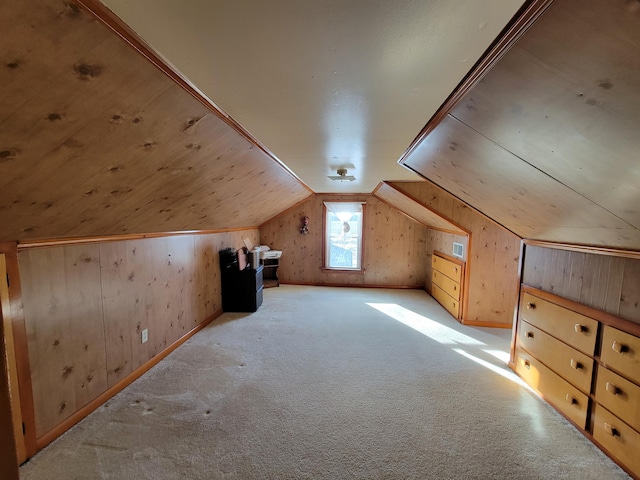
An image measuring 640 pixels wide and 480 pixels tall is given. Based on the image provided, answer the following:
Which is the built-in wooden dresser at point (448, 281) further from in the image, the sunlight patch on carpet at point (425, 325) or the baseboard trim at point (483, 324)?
the sunlight patch on carpet at point (425, 325)

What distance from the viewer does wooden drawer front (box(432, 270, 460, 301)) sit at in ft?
12.7

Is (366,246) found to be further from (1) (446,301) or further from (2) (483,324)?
(2) (483,324)

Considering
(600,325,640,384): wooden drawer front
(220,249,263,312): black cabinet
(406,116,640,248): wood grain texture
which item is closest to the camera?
(406,116,640,248): wood grain texture

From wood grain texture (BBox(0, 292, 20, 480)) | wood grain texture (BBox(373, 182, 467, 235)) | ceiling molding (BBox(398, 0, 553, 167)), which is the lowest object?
wood grain texture (BBox(0, 292, 20, 480))

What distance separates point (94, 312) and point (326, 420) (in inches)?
74.2

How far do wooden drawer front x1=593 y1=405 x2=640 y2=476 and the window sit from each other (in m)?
4.02

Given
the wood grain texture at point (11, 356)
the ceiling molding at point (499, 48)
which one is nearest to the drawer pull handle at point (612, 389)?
the ceiling molding at point (499, 48)

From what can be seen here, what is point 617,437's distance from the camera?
1.58 meters

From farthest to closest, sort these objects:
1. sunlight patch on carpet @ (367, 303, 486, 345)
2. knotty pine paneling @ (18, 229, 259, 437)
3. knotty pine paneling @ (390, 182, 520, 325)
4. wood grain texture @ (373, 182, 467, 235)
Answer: wood grain texture @ (373, 182, 467, 235)
knotty pine paneling @ (390, 182, 520, 325)
sunlight patch on carpet @ (367, 303, 486, 345)
knotty pine paneling @ (18, 229, 259, 437)

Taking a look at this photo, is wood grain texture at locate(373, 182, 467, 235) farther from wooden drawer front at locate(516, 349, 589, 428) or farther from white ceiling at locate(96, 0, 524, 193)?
white ceiling at locate(96, 0, 524, 193)

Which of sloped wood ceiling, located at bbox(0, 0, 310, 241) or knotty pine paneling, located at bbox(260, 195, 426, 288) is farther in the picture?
knotty pine paneling, located at bbox(260, 195, 426, 288)

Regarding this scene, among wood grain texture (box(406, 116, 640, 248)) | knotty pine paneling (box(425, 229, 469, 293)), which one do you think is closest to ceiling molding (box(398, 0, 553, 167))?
wood grain texture (box(406, 116, 640, 248))

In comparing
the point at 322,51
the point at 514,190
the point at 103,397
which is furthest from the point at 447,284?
the point at 103,397

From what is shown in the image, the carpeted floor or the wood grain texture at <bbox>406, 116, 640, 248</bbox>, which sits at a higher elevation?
the wood grain texture at <bbox>406, 116, 640, 248</bbox>
